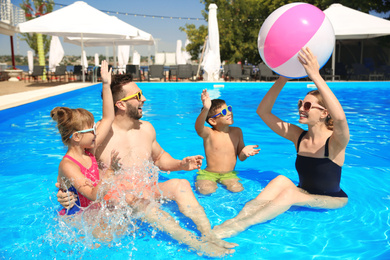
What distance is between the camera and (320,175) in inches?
117

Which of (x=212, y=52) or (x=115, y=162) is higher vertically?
(x=212, y=52)

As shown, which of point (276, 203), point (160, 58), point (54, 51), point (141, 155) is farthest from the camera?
point (160, 58)

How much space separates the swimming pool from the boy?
5.9 inches

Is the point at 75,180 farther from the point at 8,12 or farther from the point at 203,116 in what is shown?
the point at 8,12

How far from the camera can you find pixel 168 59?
46438 millimetres

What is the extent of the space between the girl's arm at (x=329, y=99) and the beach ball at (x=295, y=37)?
116mm

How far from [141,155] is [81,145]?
0.68 m

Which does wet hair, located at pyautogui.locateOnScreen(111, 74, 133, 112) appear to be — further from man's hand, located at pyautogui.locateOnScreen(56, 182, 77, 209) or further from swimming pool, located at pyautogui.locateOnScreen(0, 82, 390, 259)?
swimming pool, located at pyautogui.locateOnScreen(0, 82, 390, 259)

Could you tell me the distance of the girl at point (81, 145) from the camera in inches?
102

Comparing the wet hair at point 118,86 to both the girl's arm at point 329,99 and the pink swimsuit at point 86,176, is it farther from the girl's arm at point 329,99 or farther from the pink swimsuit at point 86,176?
the girl's arm at point 329,99

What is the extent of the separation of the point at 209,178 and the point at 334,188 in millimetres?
1419

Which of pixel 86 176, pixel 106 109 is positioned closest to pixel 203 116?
pixel 106 109

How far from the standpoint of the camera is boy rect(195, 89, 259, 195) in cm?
377

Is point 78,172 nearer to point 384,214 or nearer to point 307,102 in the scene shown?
point 307,102
